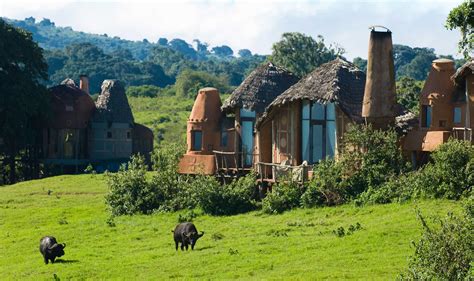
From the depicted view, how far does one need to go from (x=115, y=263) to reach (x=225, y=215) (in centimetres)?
976

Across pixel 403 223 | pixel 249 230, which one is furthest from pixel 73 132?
pixel 403 223

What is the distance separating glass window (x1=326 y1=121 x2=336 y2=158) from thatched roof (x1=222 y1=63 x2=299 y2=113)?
4.18 meters

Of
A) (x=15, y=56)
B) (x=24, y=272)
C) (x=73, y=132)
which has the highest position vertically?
(x=15, y=56)

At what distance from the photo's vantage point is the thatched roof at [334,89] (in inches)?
1612

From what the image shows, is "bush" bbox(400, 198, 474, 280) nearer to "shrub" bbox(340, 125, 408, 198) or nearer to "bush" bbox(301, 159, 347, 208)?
"shrub" bbox(340, 125, 408, 198)

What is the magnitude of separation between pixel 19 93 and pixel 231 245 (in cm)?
3640

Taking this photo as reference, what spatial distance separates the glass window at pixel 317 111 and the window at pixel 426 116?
4360mm

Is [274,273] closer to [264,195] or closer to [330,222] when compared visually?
[330,222]

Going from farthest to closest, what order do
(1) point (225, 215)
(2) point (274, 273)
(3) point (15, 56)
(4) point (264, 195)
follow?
1. (3) point (15, 56)
2. (4) point (264, 195)
3. (1) point (225, 215)
4. (2) point (274, 273)

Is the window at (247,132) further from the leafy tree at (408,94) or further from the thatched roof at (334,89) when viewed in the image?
the leafy tree at (408,94)

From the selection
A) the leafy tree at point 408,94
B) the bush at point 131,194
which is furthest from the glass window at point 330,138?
the leafy tree at point 408,94

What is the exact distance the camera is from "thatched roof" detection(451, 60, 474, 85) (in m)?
37.8

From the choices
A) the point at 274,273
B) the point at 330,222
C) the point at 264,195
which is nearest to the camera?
the point at 274,273

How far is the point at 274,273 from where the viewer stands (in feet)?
86.1
